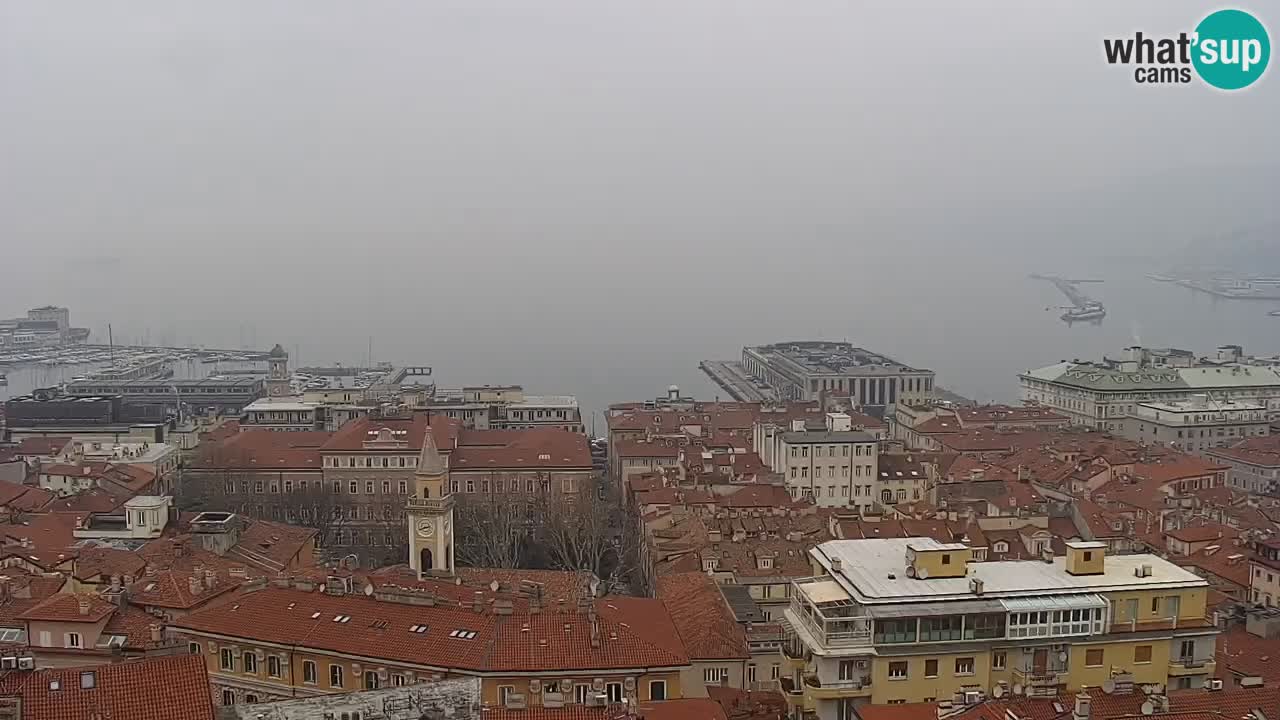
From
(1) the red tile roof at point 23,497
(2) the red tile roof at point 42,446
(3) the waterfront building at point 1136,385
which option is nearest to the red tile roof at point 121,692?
(1) the red tile roof at point 23,497

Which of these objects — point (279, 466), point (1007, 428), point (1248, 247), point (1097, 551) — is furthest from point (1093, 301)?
point (1097, 551)

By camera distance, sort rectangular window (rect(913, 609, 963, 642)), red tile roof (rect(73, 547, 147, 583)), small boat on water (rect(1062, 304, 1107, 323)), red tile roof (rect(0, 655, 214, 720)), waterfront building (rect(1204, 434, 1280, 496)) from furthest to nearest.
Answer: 1. small boat on water (rect(1062, 304, 1107, 323))
2. waterfront building (rect(1204, 434, 1280, 496))
3. red tile roof (rect(73, 547, 147, 583))
4. rectangular window (rect(913, 609, 963, 642))
5. red tile roof (rect(0, 655, 214, 720))

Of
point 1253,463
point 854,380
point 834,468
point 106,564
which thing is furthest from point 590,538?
point 854,380

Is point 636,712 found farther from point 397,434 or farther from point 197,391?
point 197,391

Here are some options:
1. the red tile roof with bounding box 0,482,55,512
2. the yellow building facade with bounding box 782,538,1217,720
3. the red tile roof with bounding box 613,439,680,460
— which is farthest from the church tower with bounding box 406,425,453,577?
the red tile roof with bounding box 613,439,680,460

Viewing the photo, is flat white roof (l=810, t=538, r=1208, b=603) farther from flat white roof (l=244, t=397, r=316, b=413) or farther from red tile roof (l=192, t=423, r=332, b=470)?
flat white roof (l=244, t=397, r=316, b=413)

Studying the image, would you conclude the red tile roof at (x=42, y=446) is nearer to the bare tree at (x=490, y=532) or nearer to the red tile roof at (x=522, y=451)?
the red tile roof at (x=522, y=451)
